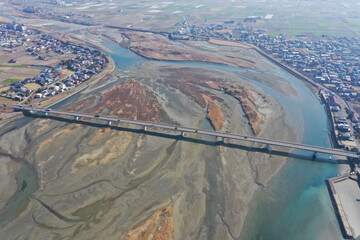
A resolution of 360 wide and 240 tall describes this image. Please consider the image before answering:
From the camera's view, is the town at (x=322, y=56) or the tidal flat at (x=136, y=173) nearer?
the tidal flat at (x=136, y=173)

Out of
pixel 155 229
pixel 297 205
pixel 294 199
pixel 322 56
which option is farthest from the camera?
pixel 322 56

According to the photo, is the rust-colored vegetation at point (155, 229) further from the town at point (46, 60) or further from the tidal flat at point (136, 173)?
the town at point (46, 60)

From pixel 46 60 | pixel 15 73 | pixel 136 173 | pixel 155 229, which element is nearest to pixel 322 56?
pixel 136 173

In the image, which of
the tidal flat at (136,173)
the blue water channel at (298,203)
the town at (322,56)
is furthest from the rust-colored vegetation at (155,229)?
the town at (322,56)

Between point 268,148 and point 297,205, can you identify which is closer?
point 297,205

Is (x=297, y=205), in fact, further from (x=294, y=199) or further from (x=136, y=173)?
(x=136, y=173)

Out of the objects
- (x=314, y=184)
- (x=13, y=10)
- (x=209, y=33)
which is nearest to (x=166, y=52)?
(x=209, y=33)

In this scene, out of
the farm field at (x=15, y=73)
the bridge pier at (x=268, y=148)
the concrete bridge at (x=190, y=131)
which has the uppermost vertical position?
the farm field at (x=15, y=73)

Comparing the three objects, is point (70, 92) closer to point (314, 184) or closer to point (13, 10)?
point (314, 184)

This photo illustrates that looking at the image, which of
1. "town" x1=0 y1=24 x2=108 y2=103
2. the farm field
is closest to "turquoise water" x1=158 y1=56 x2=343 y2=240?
"town" x1=0 y1=24 x2=108 y2=103
